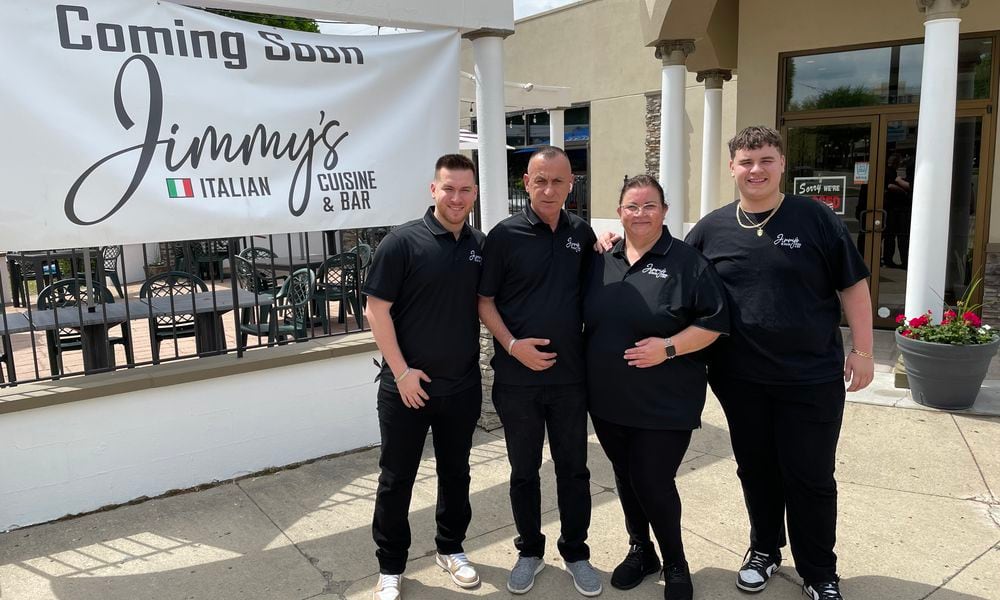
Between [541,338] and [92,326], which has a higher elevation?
[541,338]

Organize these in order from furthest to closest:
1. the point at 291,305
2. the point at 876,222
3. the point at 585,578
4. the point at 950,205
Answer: the point at 876,222
the point at 950,205
the point at 291,305
the point at 585,578

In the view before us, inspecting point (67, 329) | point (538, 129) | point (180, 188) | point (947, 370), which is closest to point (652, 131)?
point (538, 129)

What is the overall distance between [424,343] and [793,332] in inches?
57.2

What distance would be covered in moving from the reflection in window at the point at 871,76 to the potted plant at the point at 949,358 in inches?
118

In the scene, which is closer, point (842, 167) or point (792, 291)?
point (792, 291)

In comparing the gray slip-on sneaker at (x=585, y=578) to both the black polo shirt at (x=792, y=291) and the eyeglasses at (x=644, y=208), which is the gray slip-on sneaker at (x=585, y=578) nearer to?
the black polo shirt at (x=792, y=291)

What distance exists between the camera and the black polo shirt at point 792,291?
2.81 metres

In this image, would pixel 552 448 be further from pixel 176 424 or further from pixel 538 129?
pixel 538 129

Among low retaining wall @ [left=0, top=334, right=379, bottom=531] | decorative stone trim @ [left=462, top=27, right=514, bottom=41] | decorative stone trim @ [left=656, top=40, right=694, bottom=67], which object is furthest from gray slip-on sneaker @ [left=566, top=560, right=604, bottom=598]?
decorative stone trim @ [left=656, top=40, right=694, bottom=67]

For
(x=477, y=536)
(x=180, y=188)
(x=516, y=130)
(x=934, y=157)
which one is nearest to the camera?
(x=477, y=536)

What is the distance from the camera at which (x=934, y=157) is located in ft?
18.3

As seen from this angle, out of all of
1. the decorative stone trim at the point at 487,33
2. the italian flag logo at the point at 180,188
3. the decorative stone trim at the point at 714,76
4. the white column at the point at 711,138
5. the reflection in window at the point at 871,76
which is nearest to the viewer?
the italian flag logo at the point at 180,188

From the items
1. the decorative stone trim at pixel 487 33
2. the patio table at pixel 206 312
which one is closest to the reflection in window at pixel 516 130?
the patio table at pixel 206 312

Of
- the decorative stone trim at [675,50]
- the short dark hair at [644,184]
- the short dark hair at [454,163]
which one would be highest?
the decorative stone trim at [675,50]
